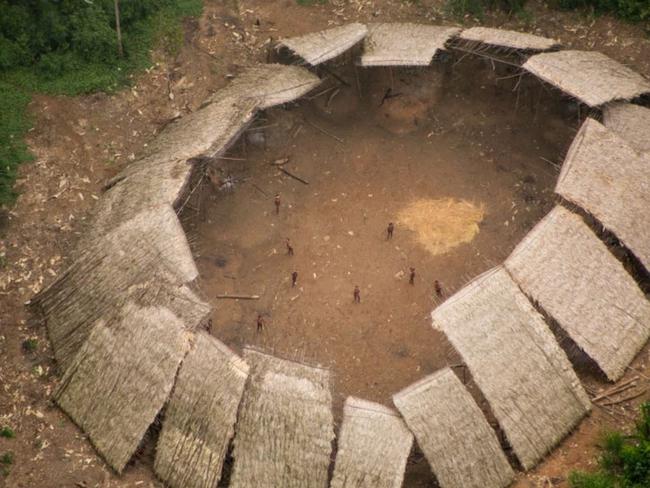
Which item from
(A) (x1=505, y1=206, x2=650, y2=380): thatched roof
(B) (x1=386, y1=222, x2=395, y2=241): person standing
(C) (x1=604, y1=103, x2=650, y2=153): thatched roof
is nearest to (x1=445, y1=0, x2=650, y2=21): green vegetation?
(C) (x1=604, y1=103, x2=650, y2=153): thatched roof

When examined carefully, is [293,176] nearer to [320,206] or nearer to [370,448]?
[320,206]

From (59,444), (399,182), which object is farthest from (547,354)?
(59,444)

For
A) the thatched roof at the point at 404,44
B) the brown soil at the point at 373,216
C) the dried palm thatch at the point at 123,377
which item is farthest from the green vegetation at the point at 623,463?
the thatched roof at the point at 404,44

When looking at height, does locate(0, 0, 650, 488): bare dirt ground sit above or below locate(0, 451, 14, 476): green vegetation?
above

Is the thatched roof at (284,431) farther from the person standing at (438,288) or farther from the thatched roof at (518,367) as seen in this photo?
the person standing at (438,288)

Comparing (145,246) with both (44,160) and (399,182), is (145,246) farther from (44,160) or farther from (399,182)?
(399,182)

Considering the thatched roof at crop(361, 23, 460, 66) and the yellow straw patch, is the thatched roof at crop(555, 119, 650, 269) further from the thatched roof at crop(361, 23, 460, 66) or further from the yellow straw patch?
the thatched roof at crop(361, 23, 460, 66)
